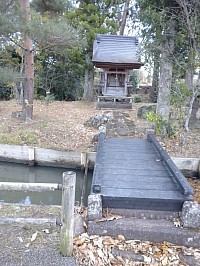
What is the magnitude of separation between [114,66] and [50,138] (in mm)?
3347

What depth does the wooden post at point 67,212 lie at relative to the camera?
163 cm

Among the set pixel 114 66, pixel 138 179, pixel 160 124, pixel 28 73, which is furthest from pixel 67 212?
pixel 114 66

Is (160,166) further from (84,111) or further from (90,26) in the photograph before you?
(90,26)

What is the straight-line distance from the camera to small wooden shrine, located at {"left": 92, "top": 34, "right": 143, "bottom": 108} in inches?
287

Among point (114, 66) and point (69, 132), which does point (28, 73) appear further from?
point (114, 66)

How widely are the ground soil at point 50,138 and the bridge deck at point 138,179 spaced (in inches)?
24.2

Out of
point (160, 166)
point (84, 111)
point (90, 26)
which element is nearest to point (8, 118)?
point (84, 111)

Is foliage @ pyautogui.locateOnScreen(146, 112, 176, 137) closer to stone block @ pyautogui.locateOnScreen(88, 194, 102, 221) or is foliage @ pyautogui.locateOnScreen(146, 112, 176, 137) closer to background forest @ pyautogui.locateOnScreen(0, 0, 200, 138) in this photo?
background forest @ pyautogui.locateOnScreen(0, 0, 200, 138)

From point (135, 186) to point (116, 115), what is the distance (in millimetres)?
A: 4863

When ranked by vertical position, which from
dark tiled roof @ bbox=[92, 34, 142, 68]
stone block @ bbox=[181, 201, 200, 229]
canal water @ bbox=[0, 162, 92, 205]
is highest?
dark tiled roof @ bbox=[92, 34, 142, 68]

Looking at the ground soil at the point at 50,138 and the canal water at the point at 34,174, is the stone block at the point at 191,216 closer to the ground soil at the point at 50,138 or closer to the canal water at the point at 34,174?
the ground soil at the point at 50,138

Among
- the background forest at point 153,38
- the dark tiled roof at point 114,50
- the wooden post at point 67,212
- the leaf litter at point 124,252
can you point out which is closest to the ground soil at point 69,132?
the background forest at point 153,38

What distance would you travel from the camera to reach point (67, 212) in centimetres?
167

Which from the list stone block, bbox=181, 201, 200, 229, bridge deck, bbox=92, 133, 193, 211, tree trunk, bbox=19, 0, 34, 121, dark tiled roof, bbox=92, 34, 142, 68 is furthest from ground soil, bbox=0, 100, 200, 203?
dark tiled roof, bbox=92, 34, 142, 68
